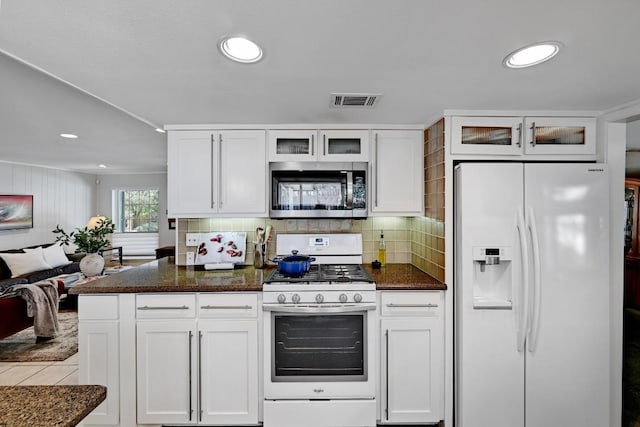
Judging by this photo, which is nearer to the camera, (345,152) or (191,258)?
(345,152)

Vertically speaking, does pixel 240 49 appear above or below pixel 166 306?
above

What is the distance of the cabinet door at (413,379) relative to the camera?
2.17 metres

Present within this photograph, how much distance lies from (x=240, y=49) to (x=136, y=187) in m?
7.79

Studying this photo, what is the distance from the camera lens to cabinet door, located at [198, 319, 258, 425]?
84.3 inches

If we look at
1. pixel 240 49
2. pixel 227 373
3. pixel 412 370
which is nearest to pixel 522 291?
pixel 412 370

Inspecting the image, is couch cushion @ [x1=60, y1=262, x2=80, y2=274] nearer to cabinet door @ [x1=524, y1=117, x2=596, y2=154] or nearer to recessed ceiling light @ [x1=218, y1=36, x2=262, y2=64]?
recessed ceiling light @ [x1=218, y1=36, x2=262, y2=64]

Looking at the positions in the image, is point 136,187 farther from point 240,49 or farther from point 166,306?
point 240,49

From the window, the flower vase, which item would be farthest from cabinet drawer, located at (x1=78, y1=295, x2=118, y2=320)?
the window

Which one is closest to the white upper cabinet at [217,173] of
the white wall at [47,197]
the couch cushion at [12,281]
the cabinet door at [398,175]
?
the cabinet door at [398,175]

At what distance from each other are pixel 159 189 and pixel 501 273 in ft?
25.6

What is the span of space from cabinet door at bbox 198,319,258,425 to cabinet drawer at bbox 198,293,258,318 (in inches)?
2.3

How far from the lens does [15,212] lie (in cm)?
580

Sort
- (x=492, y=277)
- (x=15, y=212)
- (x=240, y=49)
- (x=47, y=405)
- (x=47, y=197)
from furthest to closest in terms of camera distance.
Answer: (x=47, y=197), (x=15, y=212), (x=492, y=277), (x=240, y=49), (x=47, y=405)

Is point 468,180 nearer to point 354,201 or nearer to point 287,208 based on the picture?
point 354,201
